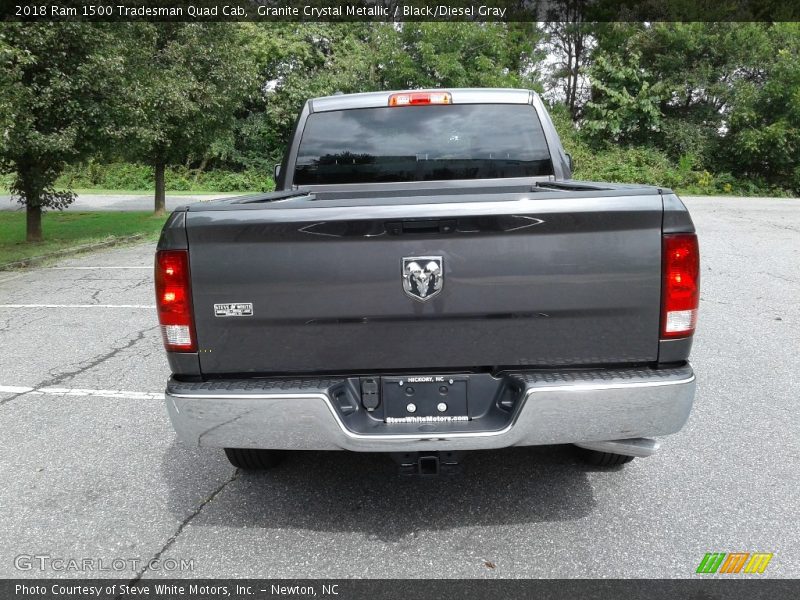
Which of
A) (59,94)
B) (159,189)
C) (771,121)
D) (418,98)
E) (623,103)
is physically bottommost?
(159,189)

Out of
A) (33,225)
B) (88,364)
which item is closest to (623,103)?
(33,225)

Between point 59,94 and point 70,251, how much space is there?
303cm

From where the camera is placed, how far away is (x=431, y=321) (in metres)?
2.84

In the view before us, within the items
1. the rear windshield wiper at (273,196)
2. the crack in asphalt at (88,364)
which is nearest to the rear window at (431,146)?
the rear windshield wiper at (273,196)

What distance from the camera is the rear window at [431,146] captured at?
4.52m

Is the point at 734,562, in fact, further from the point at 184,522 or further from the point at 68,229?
the point at 68,229

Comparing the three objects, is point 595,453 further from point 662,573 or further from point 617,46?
point 617,46

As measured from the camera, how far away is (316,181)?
15.0 ft

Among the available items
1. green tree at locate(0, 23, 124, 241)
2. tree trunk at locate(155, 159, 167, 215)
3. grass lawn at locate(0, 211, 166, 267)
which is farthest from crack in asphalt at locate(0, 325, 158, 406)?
tree trunk at locate(155, 159, 167, 215)

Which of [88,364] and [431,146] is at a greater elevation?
[431,146]

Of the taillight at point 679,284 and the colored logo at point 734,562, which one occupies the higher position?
the taillight at point 679,284

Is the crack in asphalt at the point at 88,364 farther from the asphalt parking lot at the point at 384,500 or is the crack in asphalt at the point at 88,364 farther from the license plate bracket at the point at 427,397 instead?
the license plate bracket at the point at 427,397

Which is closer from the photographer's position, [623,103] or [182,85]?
[182,85]

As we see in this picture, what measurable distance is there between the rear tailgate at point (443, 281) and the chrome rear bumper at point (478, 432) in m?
0.11
